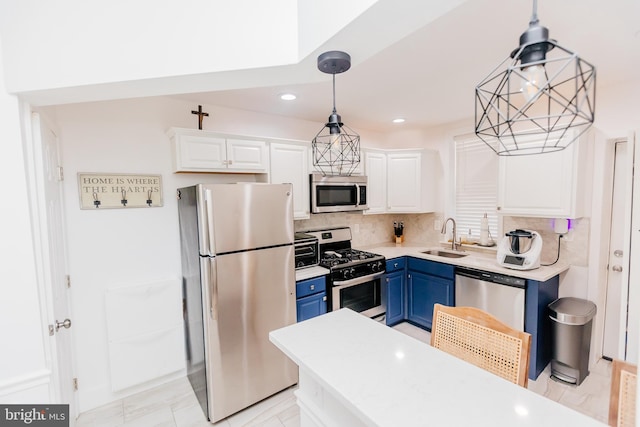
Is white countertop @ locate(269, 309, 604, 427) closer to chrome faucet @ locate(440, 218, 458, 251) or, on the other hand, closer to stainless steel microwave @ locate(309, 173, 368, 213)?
stainless steel microwave @ locate(309, 173, 368, 213)

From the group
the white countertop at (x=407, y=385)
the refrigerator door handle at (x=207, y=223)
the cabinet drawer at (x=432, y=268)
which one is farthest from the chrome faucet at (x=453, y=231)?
the refrigerator door handle at (x=207, y=223)

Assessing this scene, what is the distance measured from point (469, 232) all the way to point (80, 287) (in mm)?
3921

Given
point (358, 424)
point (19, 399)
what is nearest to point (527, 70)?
point (358, 424)

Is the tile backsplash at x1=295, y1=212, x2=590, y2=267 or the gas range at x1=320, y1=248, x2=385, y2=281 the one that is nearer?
the tile backsplash at x1=295, y1=212, x2=590, y2=267

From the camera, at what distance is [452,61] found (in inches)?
78.5

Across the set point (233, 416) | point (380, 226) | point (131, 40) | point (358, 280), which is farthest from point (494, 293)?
point (131, 40)

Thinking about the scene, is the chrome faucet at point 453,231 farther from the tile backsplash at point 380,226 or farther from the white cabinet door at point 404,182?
the white cabinet door at point 404,182

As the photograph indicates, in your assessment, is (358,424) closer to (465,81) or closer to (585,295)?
(465,81)

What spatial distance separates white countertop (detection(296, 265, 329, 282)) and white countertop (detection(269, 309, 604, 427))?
1121 mm

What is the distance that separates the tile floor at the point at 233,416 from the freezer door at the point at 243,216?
128 cm

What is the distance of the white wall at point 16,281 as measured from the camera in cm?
129

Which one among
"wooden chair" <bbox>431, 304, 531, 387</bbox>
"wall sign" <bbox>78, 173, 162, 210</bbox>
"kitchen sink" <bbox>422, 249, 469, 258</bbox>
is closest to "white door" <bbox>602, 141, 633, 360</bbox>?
"kitchen sink" <bbox>422, 249, 469, 258</bbox>

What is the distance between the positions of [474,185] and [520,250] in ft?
3.45

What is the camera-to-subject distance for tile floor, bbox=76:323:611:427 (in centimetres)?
224
